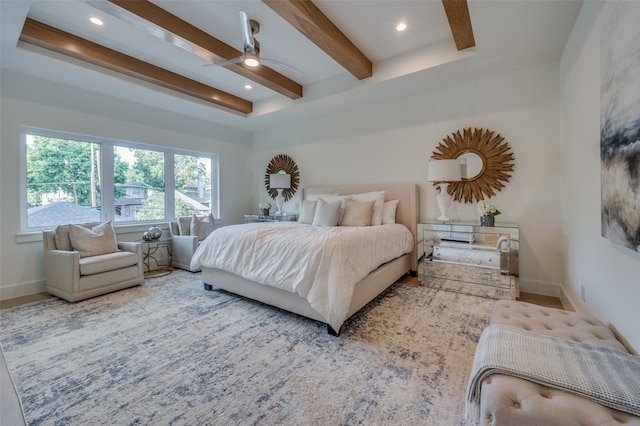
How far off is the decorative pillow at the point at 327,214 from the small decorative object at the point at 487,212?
5.91 ft

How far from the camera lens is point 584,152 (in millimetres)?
2174

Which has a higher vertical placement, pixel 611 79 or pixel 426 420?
pixel 611 79

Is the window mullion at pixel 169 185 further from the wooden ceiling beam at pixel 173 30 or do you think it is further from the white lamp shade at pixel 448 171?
the white lamp shade at pixel 448 171

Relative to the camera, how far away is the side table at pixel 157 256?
4.38 meters

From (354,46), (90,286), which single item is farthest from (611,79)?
(90,286)

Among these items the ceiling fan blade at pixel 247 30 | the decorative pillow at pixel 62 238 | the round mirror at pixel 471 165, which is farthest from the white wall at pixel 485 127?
the decorative pillow at pixel 62 238

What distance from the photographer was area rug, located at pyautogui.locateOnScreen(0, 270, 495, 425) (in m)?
1.47

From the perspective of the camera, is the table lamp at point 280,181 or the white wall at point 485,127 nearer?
the white wall at point 485,127

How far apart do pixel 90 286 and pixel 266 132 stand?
4161 mm

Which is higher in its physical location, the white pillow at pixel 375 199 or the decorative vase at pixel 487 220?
the white pillow at pixel 375 199

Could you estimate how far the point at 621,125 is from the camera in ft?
4.50

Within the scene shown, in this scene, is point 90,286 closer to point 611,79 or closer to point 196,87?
point 196,87

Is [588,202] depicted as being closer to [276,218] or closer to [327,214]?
[327,214]

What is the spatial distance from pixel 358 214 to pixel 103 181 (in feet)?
13.0
